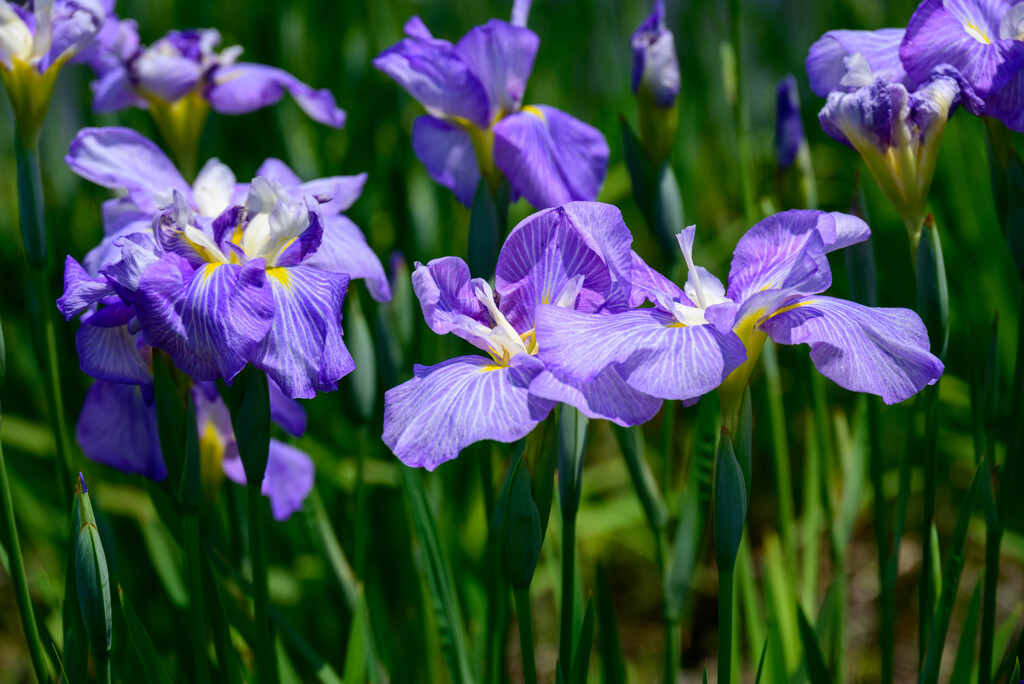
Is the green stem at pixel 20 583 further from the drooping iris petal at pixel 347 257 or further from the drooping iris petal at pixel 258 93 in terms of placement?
the drooping iris petal at pixel 258 93

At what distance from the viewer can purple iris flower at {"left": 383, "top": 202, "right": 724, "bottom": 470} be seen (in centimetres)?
66

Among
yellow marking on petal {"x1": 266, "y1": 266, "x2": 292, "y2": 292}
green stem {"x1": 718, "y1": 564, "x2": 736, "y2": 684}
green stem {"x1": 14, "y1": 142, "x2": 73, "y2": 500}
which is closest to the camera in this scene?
green stem {"x1": 718, "y1": 564, "x2": 736, "y2": 684}

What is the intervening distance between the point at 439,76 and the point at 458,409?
24.6 inches

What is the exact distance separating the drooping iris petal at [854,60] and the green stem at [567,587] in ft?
1.98

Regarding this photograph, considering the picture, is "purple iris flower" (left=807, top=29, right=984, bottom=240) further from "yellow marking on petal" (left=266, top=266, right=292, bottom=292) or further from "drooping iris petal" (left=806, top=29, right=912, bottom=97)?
"yellow marking on petal" (left=266, top=266, right=292, bottom=292)

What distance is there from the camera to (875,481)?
1121mm

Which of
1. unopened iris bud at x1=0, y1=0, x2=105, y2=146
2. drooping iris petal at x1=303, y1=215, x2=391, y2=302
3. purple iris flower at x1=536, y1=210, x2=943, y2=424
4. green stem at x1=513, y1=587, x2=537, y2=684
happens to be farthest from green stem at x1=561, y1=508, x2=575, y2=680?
unopened iris bud at x1=0, y1=0, x2=105, y2=146

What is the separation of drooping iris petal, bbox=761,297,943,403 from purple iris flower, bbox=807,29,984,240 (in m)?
0.27

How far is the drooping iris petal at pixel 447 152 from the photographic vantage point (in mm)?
1232

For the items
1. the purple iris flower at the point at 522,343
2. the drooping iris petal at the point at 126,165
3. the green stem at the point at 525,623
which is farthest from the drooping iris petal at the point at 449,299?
the drooping iris petal at the point at 126,165

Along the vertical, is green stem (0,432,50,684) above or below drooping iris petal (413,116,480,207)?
below

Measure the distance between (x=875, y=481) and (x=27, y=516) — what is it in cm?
167

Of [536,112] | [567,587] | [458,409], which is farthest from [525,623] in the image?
[536,112]

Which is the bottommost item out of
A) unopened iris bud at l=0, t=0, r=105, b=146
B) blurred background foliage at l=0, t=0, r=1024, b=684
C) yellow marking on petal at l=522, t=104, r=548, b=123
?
blurred background foliage at l=0, t=0, r=1024, b=684
